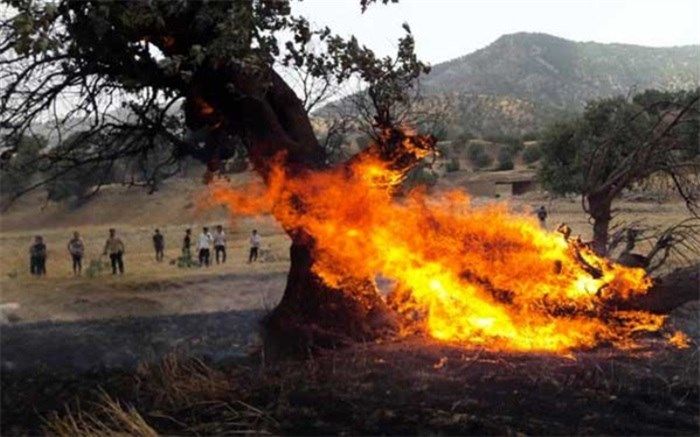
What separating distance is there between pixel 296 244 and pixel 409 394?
3756 millimetres

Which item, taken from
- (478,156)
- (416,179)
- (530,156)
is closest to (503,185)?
(530,156)

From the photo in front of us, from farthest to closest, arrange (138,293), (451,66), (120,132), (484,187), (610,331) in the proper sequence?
(451,66), (484,187), (138,293), (120,132), (610,331)

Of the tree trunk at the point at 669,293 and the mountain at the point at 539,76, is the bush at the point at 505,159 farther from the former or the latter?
the tree trunk at the point at 669,293

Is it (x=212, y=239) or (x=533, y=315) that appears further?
(x=212, y=239)

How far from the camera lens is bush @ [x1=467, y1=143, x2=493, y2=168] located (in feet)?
225

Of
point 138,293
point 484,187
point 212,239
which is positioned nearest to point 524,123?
point 484,187

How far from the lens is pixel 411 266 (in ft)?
39.6

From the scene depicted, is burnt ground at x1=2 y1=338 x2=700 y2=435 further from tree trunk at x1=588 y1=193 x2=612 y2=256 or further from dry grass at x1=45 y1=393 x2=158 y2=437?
tree trunk at x1=588 y1=193 x2=612 y2=256

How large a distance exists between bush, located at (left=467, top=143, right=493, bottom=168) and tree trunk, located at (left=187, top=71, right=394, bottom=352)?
5745 cm

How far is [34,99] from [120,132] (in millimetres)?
1753

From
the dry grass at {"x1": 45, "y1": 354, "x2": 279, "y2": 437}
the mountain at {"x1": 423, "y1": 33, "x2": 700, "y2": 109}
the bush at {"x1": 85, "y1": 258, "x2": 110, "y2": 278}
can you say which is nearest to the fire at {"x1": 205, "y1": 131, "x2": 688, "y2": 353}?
the dry grass at {"x1": 45, "y1": 354, "x2": 279, "y2": 437}

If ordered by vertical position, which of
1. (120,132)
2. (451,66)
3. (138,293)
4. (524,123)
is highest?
(451,66)

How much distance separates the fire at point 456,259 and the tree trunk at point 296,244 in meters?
0.23

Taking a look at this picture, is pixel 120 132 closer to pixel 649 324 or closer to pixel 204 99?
pixel 204 99
